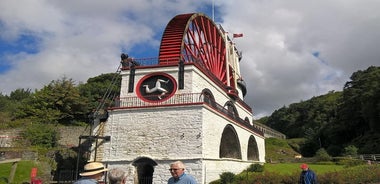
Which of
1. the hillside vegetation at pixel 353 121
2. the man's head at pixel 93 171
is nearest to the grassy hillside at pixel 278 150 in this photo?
the hillside vegetation at pixel 353 121

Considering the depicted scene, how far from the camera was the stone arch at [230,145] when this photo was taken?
2278 cm

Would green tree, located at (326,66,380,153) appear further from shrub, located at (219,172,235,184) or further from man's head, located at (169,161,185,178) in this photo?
man's head, located at (169,161,185,178)

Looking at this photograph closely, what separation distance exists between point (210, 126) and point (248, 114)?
15489 millimetres

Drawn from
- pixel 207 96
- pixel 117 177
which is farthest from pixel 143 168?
pixel 117 177

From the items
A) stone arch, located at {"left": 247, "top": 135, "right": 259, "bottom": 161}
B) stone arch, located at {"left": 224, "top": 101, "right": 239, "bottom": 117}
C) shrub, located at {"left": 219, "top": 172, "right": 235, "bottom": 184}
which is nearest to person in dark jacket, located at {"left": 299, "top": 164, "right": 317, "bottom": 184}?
shrub, located at {"left": 219, "top": 172, "right": 235, "bottom": 184}

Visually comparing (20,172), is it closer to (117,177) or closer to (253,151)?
(117,177)

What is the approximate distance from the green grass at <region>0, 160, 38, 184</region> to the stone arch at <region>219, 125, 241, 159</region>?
12.3m

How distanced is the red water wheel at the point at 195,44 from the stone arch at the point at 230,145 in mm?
4805

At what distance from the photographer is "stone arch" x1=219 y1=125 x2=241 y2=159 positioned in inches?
897

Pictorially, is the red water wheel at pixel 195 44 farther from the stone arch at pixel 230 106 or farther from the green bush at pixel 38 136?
the green bush at pixel 38 136

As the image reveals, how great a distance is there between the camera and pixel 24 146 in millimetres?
24156

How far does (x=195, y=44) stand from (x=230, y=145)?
8173 mm

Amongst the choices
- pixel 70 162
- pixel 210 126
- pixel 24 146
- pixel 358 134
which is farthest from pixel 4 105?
pixel 358 134

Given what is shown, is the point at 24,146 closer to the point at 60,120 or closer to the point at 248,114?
the point at 60,120
